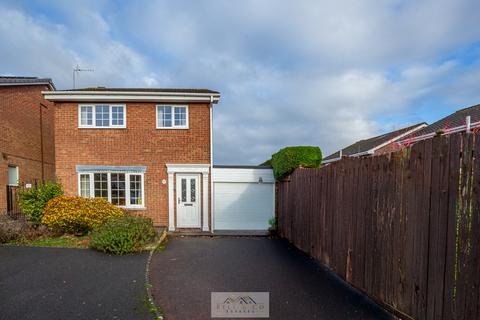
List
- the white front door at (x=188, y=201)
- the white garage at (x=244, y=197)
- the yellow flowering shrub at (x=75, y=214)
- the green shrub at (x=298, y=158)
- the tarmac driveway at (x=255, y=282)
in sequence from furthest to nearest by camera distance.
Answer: the white garage at (x=244, y=197) → the white front door at (x=188, y=201) → the green shrub at (x=298, y=158) → the yellow flowering shrub at (x=75, y=214) → the tarmac driveway at (x=255, y=282)

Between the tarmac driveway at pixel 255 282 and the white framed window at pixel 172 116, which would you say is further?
the white framed window at pixel 172 116

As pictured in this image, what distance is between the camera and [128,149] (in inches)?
436

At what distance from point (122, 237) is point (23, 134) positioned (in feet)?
32.1

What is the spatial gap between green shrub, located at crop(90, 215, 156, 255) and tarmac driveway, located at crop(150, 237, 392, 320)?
27.4 inches

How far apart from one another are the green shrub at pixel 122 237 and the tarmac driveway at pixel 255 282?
0.69 metres

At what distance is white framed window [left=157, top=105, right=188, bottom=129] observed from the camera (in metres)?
11.2

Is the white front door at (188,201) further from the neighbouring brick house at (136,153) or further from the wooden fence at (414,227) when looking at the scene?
the wooden fence at (414,227)

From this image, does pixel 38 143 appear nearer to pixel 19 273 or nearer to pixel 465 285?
pixel 19 273

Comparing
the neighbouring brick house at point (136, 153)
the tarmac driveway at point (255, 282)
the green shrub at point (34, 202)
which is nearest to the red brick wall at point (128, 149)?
the neighbouring brick house at point (136, 153)

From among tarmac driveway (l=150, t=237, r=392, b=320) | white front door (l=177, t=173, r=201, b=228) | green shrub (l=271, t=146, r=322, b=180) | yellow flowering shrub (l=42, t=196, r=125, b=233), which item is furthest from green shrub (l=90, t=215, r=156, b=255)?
green shrub (l=271, t=146, r=322, b=180)

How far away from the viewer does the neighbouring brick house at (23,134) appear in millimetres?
11953

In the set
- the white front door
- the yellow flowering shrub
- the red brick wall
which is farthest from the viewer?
the white front door

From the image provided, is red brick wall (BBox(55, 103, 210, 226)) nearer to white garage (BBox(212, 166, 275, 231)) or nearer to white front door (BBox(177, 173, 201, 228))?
white front door (BBox(177, 173, 201, 228))

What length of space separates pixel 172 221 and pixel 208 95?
5.17m
